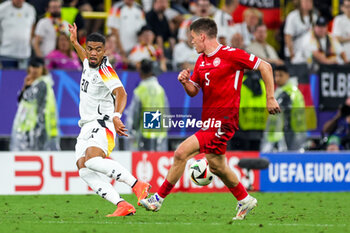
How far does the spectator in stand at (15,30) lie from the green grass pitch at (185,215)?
3184 mm

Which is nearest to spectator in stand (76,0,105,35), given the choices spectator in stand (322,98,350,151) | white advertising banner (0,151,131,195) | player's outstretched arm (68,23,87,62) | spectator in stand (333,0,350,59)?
white advertising banner (0,151,131,195)

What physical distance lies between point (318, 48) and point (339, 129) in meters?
2.36

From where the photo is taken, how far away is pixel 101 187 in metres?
8.90

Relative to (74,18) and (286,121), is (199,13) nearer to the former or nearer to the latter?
(74,18)

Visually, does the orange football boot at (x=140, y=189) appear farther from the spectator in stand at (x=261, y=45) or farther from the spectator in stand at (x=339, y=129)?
the spectator in stand at (x=261, y=45)

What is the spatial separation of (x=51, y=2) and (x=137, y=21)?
1.78 metres

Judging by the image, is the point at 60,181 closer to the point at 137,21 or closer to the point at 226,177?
the point at 137,21

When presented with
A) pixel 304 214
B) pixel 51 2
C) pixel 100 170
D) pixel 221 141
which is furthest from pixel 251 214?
pixel 51 2

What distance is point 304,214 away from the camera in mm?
9859

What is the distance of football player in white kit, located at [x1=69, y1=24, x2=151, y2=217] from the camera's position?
8.87 m

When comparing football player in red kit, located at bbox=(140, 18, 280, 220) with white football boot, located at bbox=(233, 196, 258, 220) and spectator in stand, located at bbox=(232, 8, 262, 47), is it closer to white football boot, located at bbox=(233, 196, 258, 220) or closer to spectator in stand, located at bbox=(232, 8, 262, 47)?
white football boot, located at bbox=(233, 196, 258, 220)

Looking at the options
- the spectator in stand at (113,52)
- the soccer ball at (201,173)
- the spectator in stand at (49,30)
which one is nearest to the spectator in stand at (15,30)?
the spectator in stand at (49,30)

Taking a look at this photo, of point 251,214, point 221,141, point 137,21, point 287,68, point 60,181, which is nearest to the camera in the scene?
point 221,141

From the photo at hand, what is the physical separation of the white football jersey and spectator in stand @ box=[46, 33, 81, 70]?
5.12 meters
